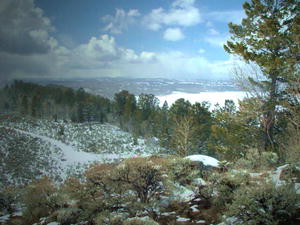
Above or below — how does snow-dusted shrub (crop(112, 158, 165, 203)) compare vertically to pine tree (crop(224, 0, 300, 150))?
below

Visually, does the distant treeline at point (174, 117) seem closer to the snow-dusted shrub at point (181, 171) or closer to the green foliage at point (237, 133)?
the green foliage at point (237, 133)

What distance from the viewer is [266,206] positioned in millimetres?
3377

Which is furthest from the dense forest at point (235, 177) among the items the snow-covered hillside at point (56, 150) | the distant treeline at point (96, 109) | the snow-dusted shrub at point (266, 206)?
the distant treeline at point (96, 109)

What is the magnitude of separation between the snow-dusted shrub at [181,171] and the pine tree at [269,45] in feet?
15.0

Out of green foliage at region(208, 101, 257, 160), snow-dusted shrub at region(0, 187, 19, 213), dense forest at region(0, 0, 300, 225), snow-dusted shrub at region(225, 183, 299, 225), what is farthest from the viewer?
green foliage at region(208, 101, 257, 160)

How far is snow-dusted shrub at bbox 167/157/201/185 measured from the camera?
21.1ft

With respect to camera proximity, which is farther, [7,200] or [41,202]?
[7,200]

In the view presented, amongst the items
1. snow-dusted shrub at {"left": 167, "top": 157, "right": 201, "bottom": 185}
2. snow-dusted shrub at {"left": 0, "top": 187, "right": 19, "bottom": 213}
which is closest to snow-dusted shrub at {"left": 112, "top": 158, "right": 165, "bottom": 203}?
snow-dusted shrub at {"left": 167, "top": 157, "right": 201, "bottom": 185}

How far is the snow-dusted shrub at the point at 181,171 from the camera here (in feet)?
21.1

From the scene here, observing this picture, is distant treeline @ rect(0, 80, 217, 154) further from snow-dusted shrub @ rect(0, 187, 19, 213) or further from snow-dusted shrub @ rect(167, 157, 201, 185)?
snow-dusted shrub @ rect(167, 157, 201, 185)

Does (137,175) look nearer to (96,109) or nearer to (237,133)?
(237,133)

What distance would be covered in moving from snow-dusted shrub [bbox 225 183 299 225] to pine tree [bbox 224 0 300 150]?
19.3 feet

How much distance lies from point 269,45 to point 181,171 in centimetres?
757

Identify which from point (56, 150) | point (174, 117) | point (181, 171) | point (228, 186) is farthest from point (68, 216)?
point (56, 150)
